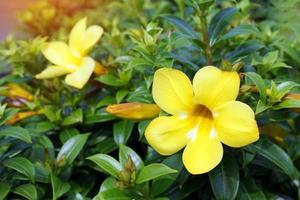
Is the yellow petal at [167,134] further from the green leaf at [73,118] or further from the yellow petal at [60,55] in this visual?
the yellow petal at [60,55]

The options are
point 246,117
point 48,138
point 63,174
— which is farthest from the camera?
point 48,138

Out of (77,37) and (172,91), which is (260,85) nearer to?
(172,91)

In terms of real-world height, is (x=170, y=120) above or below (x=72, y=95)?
above

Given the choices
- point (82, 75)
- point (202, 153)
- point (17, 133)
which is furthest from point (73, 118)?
point (202, 153)

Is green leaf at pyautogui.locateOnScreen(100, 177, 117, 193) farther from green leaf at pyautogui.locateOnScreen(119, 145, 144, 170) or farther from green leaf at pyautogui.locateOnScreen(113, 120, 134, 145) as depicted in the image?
green leaf at pyautogui.locateOnScreen(113, 120, 134, 145)

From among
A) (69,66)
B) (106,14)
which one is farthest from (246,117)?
(106,14)

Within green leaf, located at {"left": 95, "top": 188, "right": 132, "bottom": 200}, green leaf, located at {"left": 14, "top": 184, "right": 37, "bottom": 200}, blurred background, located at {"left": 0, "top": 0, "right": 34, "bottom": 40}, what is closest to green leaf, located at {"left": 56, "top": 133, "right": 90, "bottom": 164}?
green leaf, located at {"left": 14, "top": 184, "right": 37, "bottom": 200}

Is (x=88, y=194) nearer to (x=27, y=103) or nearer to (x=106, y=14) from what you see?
(x=27, y=103)
